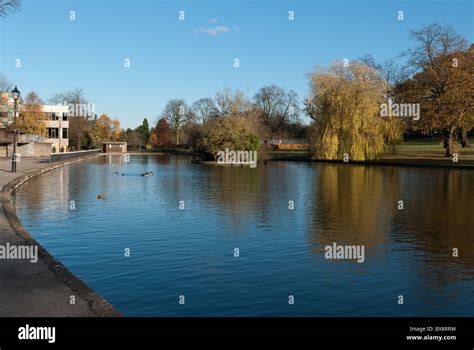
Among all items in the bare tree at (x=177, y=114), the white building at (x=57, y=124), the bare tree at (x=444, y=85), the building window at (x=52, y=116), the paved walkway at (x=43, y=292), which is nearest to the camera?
the paved walkway at (x=43, y=292)

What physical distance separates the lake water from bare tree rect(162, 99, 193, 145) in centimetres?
10111

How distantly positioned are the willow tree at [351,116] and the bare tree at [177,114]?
67.0 m

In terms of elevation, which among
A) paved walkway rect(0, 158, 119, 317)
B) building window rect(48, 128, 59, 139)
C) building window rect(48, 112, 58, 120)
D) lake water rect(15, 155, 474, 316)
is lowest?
lake water rect(15, 155, 474, 316)

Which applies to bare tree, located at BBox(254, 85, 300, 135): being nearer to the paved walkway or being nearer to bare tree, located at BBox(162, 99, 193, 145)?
bare tree, located at BBox(162, 99, 193, 145)

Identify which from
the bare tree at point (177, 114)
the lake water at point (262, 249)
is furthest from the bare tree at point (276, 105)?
the lake water at point (262, 249)

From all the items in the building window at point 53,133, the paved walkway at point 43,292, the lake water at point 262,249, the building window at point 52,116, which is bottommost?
the lake water at point 262,249

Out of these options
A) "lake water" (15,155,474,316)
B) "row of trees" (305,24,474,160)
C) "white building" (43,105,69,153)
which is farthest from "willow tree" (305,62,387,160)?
"white building" (43,105,69,153)

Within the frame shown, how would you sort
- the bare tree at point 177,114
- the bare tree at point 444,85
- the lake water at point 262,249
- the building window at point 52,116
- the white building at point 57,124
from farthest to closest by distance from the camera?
the bare tree at point 177,114 → the building window at point 52,116 → the white building at point 57,124 → the bare tree at point 444,85 → the lake water at point 262,249

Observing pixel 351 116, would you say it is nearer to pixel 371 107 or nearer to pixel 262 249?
pixel 371 107

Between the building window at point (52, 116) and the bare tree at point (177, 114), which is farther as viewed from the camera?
the bare tree at point (177, 114)

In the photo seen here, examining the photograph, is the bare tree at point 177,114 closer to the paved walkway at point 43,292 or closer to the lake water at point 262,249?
the lake water at point 262,249

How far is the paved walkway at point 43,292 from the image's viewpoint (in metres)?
7.03

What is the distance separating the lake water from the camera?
886 cm

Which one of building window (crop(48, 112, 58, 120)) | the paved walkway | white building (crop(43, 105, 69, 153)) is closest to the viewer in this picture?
the paved walkway
